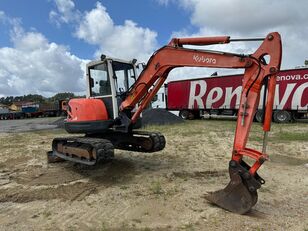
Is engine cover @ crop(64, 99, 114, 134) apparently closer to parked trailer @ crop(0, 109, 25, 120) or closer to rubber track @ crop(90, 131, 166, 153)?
rubber track @ crop(90, 131, 166, 153)

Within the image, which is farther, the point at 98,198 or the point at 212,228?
the point at 98,198

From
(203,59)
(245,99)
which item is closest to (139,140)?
(203,59)

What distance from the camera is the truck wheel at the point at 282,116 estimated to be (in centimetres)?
1984

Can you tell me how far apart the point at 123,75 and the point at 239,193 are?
4.21 m

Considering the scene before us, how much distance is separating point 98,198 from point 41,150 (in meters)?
5.99

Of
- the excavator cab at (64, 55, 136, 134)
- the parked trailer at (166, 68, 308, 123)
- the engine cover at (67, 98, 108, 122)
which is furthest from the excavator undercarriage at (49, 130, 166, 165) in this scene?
the parked trailer at (166, 68, 308, 123)

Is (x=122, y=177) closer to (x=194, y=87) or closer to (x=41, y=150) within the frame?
(x=41, y=150)

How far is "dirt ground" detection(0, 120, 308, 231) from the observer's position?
183 inches

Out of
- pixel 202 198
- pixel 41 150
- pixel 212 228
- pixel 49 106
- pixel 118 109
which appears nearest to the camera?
pixel 212 228

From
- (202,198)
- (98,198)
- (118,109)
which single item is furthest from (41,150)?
(202,198)

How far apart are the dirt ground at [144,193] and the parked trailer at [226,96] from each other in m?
9.30

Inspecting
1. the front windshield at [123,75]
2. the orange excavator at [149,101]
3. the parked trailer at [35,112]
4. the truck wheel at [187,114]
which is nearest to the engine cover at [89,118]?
the orange excavator at [149,101]

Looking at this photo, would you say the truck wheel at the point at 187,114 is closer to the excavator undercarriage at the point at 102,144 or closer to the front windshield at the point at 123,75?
the excavator undercarriage at the point at 102,144

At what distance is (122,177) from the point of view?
23.9 ft
